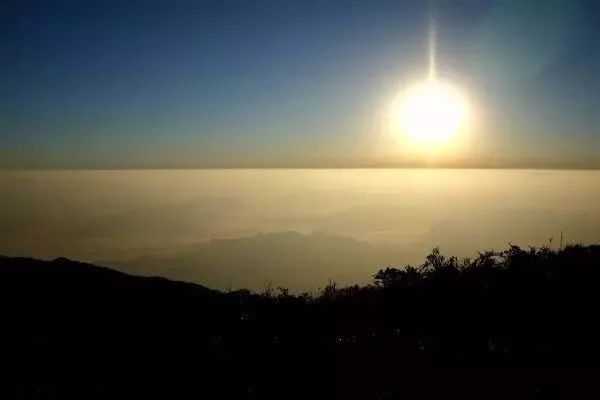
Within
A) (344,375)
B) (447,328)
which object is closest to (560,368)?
(447,328)

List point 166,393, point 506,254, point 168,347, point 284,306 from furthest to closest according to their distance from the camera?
point 506,254
point 284,306
point 168,347
point 166,393

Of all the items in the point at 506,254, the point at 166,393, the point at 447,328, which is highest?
the point at 506,254

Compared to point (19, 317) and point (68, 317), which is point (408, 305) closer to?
point (68, 317)


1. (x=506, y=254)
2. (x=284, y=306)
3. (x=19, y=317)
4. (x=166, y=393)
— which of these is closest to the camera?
(x=166, y=393)

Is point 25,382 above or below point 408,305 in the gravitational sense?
below

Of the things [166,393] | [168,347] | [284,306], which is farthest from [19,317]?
[284,306]

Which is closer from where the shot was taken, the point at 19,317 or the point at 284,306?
the point at 19,317
